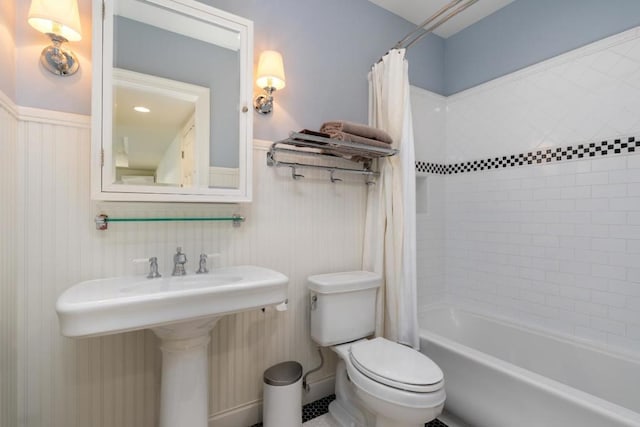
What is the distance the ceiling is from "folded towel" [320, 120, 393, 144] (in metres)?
1.07

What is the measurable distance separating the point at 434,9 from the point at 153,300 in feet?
8.12

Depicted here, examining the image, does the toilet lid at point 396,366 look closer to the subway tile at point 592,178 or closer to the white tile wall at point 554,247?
the white tile wall at point 554,247

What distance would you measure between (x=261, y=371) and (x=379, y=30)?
2297 millimetres

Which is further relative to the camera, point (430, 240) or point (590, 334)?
point (430, 240)

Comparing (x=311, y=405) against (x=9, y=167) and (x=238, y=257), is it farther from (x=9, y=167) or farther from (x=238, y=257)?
(x=9, y=167)

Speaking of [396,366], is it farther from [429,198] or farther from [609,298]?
[429,198]

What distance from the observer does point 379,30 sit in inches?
80.5

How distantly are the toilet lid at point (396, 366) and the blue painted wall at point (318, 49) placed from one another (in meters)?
1.21

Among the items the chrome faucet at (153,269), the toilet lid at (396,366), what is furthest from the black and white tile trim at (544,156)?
the chrome faucet at (153,269)

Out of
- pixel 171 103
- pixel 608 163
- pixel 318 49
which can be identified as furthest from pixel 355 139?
pixel 608 163

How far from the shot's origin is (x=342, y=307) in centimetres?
159

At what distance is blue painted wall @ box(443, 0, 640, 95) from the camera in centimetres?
160

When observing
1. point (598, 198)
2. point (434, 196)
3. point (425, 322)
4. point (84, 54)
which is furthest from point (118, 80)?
point (598, 198)

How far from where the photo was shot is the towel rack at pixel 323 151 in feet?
5.08
